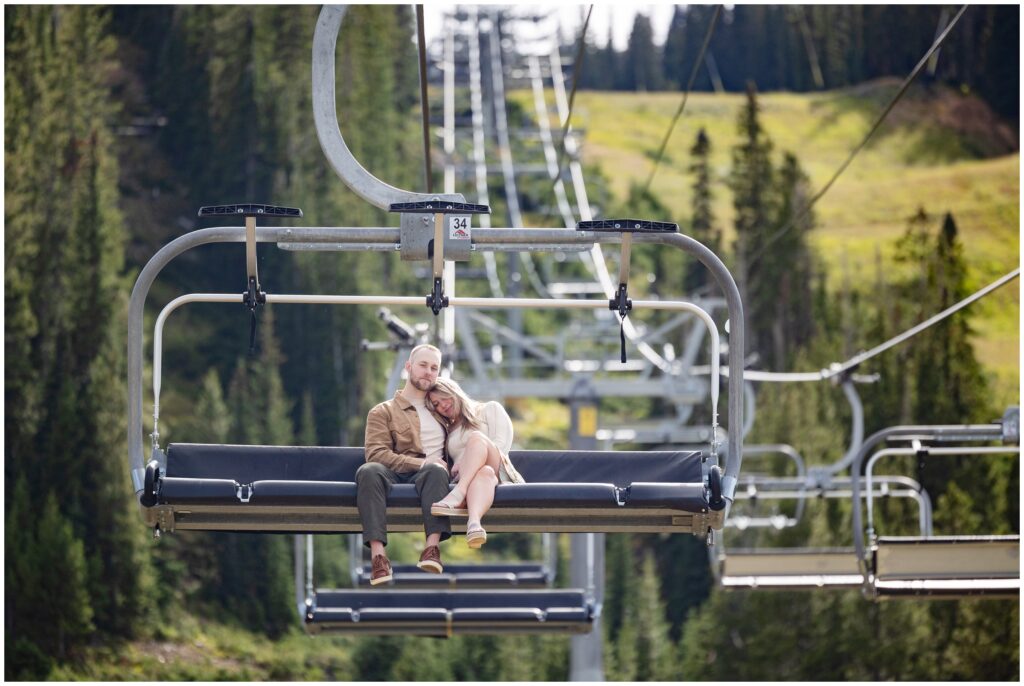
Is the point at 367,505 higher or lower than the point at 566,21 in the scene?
lower

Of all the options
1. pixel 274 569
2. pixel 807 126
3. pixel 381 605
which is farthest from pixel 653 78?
pixel 381 605

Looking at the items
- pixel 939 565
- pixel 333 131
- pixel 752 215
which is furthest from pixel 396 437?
pixel 752 215

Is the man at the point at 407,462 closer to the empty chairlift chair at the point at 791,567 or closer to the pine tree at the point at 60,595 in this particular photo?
the empty chairlift chair at the point at 791,567

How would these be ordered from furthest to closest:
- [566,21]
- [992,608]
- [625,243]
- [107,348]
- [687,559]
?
[566,21], [687,559], [107,348], [992,608], [625,243]

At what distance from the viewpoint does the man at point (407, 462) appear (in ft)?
18.3

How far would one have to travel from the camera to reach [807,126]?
58.0 metres

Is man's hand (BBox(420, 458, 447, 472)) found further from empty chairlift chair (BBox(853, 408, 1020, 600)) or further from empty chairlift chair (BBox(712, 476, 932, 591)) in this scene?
empty chairlift chair (BBox(712, 476, 932, 591))

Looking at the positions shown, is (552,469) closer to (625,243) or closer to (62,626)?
(625,243)

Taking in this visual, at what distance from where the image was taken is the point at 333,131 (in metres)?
5.73

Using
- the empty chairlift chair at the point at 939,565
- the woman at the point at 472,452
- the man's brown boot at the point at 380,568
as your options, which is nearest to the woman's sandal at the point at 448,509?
the woman at the point at 472,452

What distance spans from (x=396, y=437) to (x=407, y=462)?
0.43ft

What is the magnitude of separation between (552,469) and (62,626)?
2323 centimetres

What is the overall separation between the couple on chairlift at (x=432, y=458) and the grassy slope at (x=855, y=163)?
37687 mm

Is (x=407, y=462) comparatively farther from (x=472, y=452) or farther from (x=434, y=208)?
(x=434, y=208)
